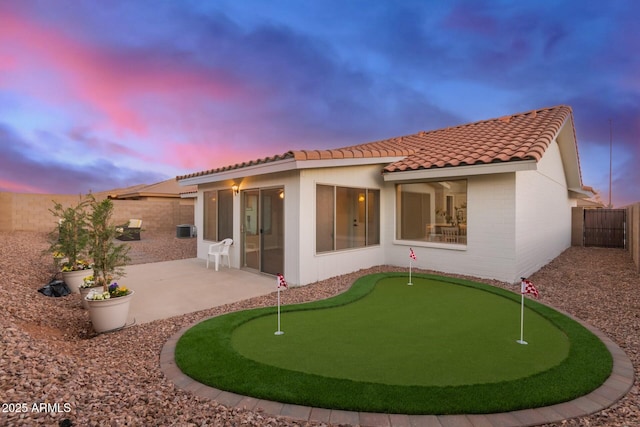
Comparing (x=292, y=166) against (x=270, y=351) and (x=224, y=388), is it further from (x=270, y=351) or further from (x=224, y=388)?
(x=224, y=388)

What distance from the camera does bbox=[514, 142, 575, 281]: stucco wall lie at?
7.93m

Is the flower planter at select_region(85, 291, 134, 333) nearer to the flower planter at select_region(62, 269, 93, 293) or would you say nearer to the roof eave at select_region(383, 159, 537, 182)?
the flower planter at select_region(62, 269, 93, 293)

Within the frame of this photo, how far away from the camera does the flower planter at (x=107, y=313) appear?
14.9ft

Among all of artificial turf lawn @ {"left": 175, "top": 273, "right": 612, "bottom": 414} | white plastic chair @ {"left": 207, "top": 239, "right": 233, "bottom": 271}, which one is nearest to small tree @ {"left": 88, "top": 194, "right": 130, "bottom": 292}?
artificial turf lawn @ {"left": 175, "top": 273, "right": 612, "bottom": 414}

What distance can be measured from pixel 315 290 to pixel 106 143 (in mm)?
13614

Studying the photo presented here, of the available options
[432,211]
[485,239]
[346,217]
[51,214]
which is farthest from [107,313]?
[51,214]

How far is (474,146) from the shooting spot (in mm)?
8812

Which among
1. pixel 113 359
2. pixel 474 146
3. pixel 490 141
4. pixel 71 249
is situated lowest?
pixel 113 359

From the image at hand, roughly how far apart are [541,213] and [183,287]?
10.9 m

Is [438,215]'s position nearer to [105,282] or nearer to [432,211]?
[432,211]

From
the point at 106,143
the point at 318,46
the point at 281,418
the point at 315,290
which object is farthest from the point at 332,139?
the point at 281,418

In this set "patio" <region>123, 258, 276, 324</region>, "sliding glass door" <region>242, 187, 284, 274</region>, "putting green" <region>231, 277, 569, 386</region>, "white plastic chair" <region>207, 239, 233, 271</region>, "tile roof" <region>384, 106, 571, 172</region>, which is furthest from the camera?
"white plastic chair" <region>207, 239, 233, 271</region>

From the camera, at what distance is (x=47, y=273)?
7918mm

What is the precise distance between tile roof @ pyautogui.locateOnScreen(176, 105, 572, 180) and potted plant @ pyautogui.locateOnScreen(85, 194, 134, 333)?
11.6 feet
